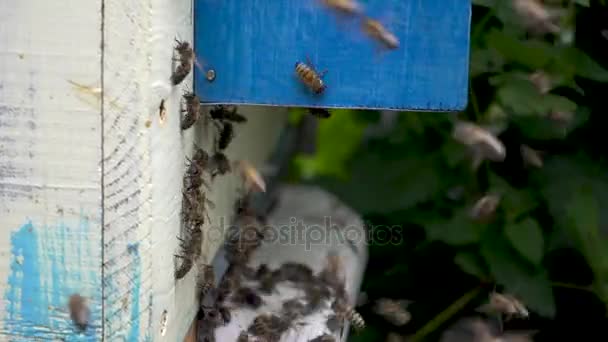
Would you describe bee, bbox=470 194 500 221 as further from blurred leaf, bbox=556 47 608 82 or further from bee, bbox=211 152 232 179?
bee, bbox=211 152 232 179

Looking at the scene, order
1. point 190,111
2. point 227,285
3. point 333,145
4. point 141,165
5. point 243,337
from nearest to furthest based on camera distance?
point 141,165
point 190,111
point 243,337
point 227,285
point 333,145

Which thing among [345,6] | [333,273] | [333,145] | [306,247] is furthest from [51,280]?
[333,145]

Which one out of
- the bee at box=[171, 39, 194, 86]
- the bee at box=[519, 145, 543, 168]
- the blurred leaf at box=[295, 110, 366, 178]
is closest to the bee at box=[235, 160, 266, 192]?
the bee at box=[171, 39, 194, 86]

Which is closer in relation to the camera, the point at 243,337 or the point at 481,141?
the point at 243,337

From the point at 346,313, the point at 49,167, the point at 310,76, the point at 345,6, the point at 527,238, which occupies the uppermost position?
the point at 345,6

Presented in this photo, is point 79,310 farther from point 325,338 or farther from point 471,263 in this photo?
point 471,263

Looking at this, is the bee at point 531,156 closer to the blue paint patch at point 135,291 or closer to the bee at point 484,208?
the bee at point 484,208

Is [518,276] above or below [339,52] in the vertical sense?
below
